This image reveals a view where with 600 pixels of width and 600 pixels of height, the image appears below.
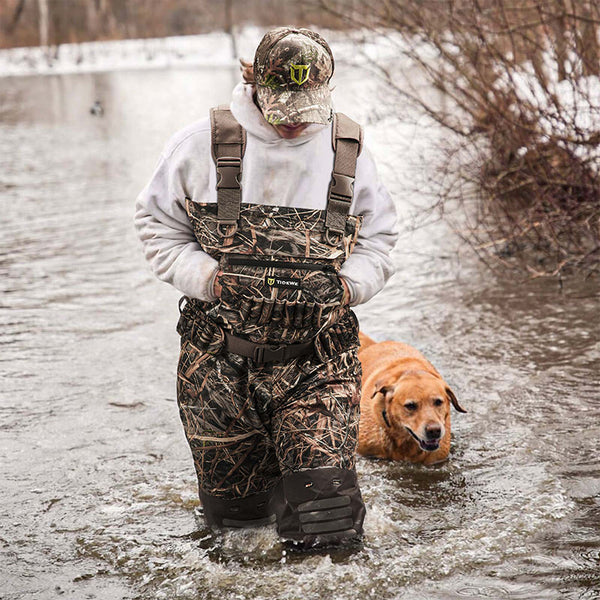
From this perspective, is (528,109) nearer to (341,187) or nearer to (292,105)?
(341,187)

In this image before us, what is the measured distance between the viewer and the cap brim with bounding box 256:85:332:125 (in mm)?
3400

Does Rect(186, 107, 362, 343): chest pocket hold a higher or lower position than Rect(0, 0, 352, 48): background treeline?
lower

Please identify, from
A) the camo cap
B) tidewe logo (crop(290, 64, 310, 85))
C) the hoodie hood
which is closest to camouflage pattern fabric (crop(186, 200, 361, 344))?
the hoodie hood

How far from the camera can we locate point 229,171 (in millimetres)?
3514

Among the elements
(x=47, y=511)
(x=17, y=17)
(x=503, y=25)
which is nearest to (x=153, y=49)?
(x=17, y=17)

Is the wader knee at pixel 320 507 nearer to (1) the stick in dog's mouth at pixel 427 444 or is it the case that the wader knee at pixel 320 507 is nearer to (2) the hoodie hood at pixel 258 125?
(2) the hoodie hood at pixel 258 125

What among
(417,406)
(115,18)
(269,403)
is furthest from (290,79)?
(115,18)

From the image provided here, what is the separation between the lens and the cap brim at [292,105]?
3400 mm

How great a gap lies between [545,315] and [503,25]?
2.58 m

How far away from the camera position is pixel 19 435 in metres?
5.73

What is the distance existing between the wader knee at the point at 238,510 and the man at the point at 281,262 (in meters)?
0.32

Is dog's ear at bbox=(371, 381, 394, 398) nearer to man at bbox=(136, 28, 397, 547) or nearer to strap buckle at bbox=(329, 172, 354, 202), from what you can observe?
man at bbox=(136, 28, 397, 547)

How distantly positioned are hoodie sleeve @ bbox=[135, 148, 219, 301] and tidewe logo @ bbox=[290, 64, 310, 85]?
56cm

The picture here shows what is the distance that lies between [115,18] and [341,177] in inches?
2326
